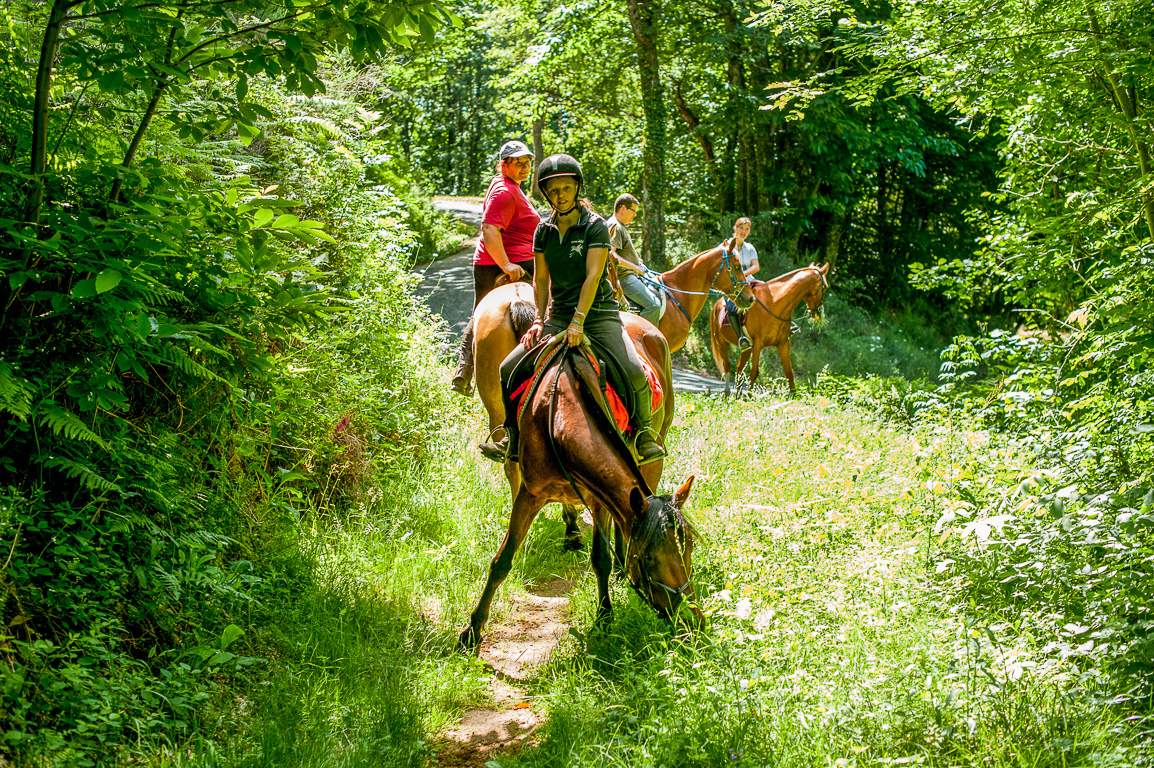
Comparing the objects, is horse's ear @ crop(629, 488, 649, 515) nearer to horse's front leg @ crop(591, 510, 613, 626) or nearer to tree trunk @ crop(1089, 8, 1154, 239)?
horse's front leg @ crop(591, 510, 613, 626)

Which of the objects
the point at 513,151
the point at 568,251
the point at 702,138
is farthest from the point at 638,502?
the point at 702,138

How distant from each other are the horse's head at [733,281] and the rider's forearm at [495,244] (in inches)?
224

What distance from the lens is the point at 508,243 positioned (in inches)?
294

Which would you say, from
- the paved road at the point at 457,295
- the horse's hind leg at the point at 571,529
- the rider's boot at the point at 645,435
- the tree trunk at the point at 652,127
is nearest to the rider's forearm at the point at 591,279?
the rider's boot at the point at 645,435

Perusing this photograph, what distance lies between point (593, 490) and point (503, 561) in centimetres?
96

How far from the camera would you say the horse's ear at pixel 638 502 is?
431cm

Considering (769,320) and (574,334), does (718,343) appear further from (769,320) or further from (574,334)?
(574,334)

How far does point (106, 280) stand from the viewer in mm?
3430

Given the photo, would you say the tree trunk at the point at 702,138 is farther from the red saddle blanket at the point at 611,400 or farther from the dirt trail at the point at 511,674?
the dirt trail at the point at 511,674

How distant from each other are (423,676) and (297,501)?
2.04 m

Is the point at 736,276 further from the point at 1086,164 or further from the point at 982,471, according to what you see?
the point at 982,471

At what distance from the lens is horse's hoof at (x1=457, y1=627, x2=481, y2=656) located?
5191 millimetres

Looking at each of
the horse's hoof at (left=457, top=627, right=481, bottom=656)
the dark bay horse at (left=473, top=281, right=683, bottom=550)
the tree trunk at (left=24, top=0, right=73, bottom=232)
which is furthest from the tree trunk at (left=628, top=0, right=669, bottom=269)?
the tree trunk at (left=24, top=0, right=73, bottom=232)

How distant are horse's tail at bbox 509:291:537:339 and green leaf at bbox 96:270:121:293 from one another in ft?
11.0
